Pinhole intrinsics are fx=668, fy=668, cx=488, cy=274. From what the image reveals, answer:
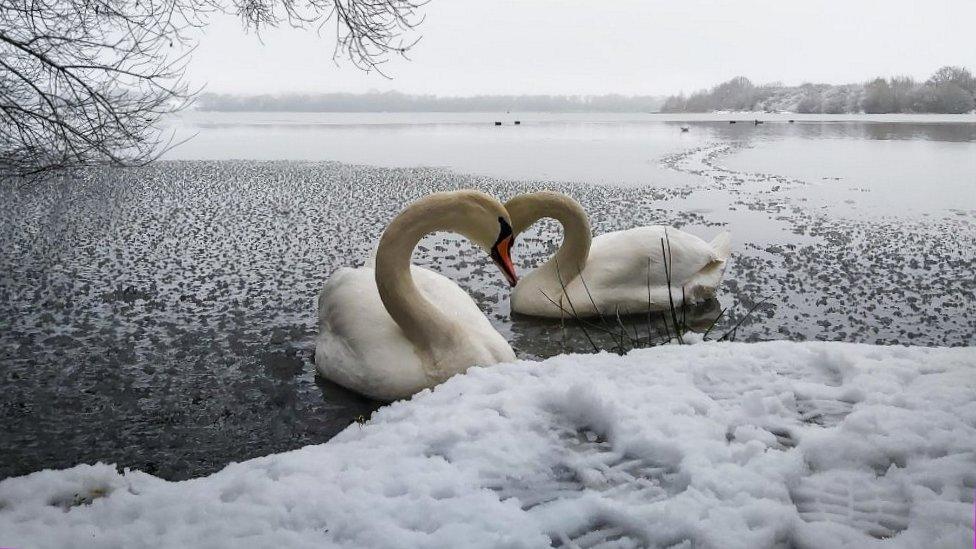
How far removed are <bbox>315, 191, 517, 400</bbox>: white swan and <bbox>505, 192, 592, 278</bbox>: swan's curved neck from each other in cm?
128

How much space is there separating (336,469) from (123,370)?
10.1ft

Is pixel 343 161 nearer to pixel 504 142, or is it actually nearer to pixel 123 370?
pixel 504 142

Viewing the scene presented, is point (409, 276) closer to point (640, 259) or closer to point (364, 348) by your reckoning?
point (364, 348)

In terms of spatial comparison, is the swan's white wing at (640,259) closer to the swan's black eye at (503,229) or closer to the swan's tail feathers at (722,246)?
the swan's tail feathers at (722,246)

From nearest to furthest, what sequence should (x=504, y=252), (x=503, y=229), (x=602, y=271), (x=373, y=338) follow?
(x=373, y=338)
(x=503, y=229)
(x=504, y=252)
(x=602, y=271)

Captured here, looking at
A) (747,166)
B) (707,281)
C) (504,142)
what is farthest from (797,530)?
(504,142)

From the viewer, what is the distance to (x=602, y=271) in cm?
656

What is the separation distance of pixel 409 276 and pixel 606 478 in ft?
7.92

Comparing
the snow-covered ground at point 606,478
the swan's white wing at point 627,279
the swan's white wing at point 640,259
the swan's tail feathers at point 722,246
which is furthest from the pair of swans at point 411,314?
the swan's tail feathers at point 722,246

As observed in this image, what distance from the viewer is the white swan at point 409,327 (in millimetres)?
4461

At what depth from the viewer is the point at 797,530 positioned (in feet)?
6.75

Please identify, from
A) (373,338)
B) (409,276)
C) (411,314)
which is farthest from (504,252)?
(373,338)

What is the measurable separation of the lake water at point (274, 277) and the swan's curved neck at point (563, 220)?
0.75m

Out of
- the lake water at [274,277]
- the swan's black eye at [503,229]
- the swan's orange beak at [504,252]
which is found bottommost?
the lake water at [274,277]
